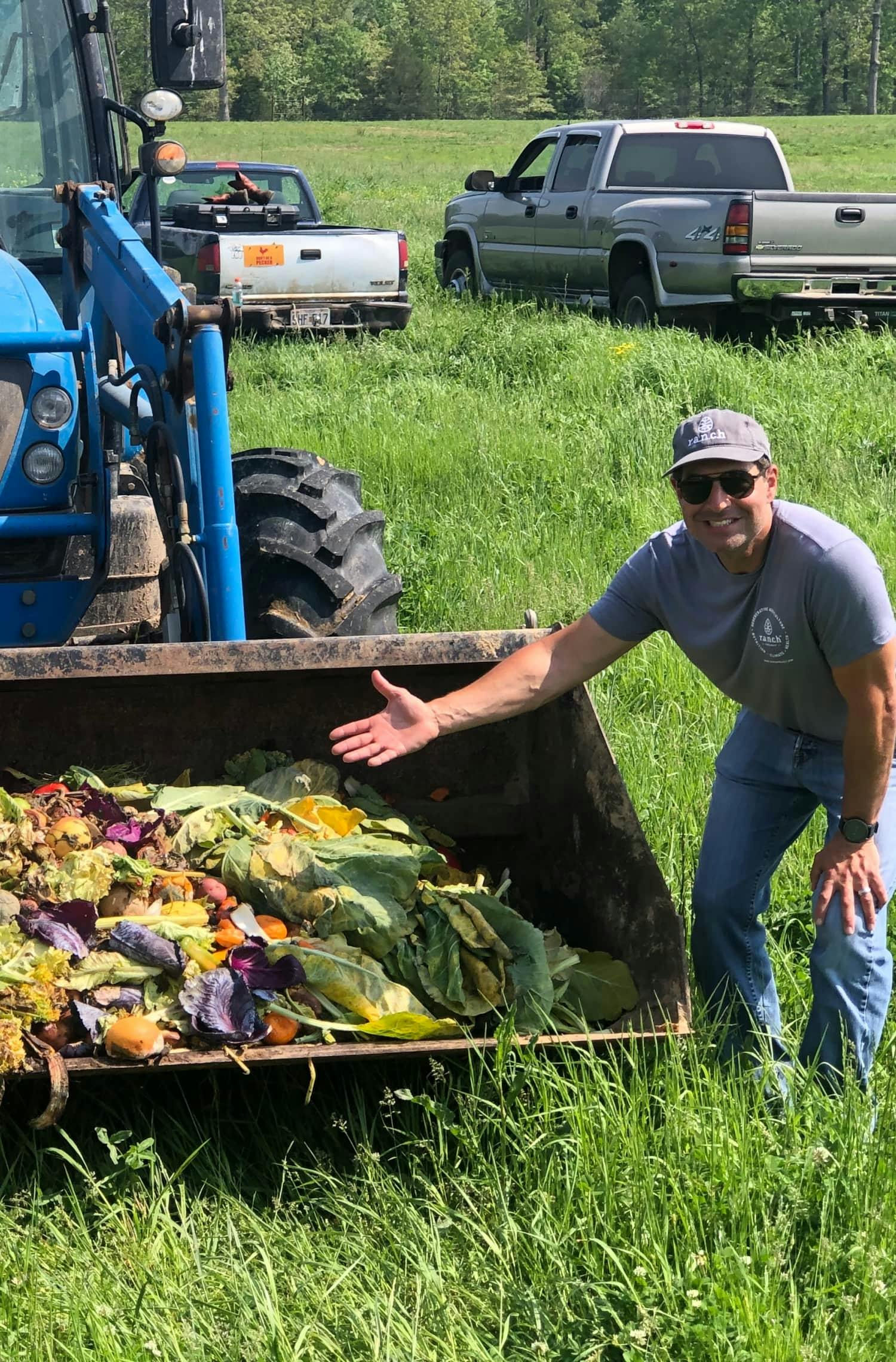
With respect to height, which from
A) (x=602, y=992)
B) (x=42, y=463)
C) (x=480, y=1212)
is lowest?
(x=480, y=1212)

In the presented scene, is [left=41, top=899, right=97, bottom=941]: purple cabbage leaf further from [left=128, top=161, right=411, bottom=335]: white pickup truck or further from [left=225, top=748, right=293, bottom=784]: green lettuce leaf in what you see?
[left=128, top=161, right=411, bottom=335]: white pickup truck

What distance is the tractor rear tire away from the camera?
16.9 ft

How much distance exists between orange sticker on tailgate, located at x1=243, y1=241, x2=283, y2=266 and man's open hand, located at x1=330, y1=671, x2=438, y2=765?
393 inches

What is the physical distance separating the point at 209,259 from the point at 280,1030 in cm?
1077

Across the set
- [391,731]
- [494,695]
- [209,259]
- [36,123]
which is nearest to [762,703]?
[494,695]

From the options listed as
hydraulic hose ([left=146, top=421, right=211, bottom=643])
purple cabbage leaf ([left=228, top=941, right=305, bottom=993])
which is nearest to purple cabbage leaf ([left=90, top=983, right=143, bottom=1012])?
purple cabbage leaf ([left=228, top=941, right=305, bottom=993])

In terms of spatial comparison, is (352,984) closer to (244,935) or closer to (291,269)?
(244,935)

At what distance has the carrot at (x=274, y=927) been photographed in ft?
12.0

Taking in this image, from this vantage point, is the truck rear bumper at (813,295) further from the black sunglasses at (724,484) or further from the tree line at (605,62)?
the tree line at (605,62)

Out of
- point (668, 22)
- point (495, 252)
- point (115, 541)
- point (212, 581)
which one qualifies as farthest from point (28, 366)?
point (668, 22)

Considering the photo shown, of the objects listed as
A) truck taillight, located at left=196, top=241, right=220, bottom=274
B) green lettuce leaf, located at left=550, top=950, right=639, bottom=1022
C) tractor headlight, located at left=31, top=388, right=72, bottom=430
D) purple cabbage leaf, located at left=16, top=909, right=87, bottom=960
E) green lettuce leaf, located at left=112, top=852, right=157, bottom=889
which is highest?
truck taillight, located at left=196, top=241, right=220, bottom=274

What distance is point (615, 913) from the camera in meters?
3.81

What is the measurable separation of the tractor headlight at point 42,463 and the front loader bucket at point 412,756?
1.08m

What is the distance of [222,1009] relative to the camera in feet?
10.8
